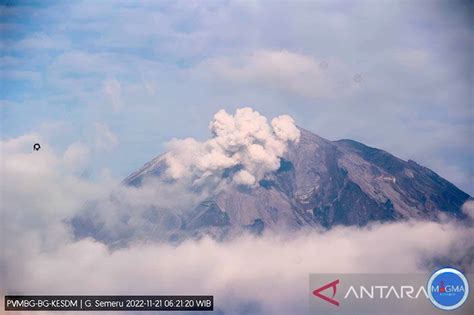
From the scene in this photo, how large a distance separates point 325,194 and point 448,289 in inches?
456

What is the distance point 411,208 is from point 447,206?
1285mm

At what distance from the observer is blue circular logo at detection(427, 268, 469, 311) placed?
49.0 feet

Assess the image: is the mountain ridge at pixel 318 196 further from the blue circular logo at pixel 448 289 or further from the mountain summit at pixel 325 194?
the blue circular logo at pixel 448 289

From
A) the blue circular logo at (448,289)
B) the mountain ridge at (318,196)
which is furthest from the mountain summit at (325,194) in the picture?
the blue circular logo at (448,289)

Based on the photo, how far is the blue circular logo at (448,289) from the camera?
14945mm

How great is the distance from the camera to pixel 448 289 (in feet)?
49.5

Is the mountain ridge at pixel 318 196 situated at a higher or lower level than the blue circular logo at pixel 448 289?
higher

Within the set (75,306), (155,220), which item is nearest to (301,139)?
(155,220)

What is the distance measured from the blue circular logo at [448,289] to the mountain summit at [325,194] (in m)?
3.76

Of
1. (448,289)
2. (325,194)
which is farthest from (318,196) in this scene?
(448,289)

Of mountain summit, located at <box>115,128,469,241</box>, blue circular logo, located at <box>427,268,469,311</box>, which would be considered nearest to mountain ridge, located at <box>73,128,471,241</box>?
mountain summit, located at <box>115,128,469,241</box>

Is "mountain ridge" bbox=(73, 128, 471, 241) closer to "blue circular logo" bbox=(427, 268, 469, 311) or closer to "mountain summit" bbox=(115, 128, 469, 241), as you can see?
"mountain summit" bbox=(115, 128, 469, 241)

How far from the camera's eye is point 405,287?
1488 cm

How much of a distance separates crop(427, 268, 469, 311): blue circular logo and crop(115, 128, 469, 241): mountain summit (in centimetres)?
376
